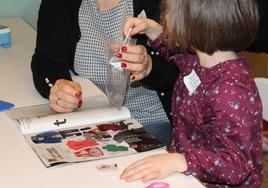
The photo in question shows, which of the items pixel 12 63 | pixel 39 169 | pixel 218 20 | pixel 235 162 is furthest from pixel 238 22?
pixel 12 63

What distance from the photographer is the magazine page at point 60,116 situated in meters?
1.14

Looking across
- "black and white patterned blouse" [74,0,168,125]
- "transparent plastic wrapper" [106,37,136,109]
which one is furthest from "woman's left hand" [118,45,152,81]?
"black and white patterned blouse" [74,0,168,125]

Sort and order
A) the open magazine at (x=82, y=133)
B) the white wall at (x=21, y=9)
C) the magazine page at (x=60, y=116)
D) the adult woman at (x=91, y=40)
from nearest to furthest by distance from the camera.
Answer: the open magazine at (x=82, y=133) < the magazine page at (x=60, y=116) < the adult woman at (x=91, y=40) < the white wall at (x=21, y=9)

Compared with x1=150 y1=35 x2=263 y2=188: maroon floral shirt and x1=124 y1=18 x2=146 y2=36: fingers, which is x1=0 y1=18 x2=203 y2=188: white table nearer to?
x1=150 y1=35 x2=263 y2=188: maroon floral shirt

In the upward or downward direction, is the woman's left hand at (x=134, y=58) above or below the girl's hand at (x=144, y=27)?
below

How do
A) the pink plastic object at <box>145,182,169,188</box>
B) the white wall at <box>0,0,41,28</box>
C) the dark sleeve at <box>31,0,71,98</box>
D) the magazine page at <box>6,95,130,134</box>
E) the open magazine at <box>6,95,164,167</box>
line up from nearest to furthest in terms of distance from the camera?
the pink plastic object at <box>145,182,169,188</box> < the open magazine at <box>6,95,164,167</box> < the magazine page at <box>6,95,130,134</box> < the dark sleeve at <box>31,0,71,98</box> < the white wall at <box>0,0,41,28</box>

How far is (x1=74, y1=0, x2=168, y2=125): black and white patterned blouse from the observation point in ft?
4.93

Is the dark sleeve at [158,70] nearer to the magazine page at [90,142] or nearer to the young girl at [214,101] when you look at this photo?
the young girl at [214,101]

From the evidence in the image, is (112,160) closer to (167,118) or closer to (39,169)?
(39,169)

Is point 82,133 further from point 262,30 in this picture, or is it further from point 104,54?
point 262,30

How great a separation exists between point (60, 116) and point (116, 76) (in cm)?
17

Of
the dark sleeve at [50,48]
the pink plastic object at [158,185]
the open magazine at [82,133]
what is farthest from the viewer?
the dark sleeve at [50,48]

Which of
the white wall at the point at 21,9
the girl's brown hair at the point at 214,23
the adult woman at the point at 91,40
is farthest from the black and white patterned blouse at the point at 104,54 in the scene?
the white wall at the point at 21,9

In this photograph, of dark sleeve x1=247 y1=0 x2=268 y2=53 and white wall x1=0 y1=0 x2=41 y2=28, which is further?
white wall x1=0 y1=0 x2=41 y2=28
